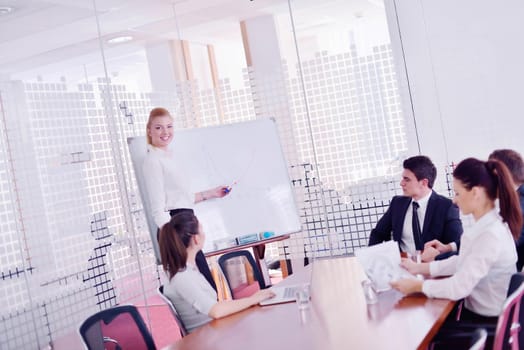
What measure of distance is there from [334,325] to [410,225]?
1.72 m

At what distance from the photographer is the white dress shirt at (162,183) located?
473 cm

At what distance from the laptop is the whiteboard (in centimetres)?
179

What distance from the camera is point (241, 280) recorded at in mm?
4211

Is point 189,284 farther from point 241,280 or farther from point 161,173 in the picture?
point 161,173

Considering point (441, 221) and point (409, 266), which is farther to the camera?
point (441, 221)

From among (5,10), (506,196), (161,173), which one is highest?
(5,10)

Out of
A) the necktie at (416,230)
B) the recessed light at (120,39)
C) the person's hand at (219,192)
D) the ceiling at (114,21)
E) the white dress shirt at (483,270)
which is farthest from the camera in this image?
the recessed light at (120,39)

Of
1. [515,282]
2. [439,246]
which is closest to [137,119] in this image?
[439,246]

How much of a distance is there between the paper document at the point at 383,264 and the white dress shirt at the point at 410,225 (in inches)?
45.2

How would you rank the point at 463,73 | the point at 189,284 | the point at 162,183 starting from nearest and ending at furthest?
the point at 189,284, the point at 162,183, the point at 463,73

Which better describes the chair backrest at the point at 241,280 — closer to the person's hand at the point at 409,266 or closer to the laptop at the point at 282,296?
the laptop at the point at 282,296

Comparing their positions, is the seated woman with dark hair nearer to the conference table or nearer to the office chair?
the conference table

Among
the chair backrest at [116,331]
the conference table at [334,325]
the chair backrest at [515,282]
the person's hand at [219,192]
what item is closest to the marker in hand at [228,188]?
the person's hand at [219,192]

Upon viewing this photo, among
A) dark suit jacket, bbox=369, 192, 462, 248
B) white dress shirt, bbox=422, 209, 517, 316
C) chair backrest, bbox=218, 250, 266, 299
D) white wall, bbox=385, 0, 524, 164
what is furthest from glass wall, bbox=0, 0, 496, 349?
white dress shirt, bbox=422, 209, 517, 316
